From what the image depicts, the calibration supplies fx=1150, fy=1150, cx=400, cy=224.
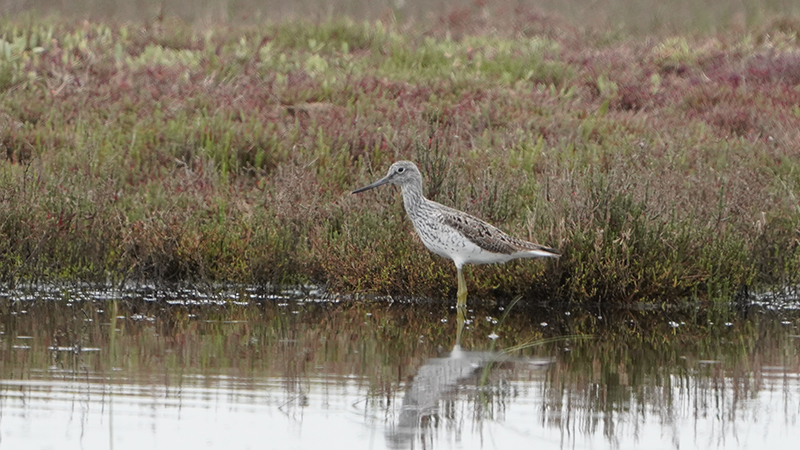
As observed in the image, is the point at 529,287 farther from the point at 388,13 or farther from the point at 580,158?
the point at 388,13

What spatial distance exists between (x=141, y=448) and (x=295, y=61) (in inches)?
486

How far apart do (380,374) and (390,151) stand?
6706 mm

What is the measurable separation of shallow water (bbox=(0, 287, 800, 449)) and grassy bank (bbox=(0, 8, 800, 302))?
1.42ft

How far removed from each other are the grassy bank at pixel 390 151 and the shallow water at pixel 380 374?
0.43 m

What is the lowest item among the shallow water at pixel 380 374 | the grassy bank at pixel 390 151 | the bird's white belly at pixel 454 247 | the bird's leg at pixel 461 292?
the shallow water at pixel 380 374

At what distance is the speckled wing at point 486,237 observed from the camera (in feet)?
30.8

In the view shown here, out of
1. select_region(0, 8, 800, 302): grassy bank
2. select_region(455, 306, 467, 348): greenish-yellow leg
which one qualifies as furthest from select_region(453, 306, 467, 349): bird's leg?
select_region(0, 8, 800, 302): grassy bank

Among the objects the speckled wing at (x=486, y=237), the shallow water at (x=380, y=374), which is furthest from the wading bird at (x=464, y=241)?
the shallow water at (x=380, y=374)

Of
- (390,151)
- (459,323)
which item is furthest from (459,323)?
(390,151)

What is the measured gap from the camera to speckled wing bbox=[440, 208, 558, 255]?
9.38 metres

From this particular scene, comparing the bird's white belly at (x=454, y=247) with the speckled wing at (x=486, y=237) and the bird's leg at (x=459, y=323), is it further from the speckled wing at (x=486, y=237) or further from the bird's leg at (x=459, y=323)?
the bird's leg at (x=459, y=323)

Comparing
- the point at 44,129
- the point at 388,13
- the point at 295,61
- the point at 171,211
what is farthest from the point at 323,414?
the point at 388,13

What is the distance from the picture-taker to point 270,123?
14.0 m

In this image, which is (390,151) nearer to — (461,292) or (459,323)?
(461,292)
